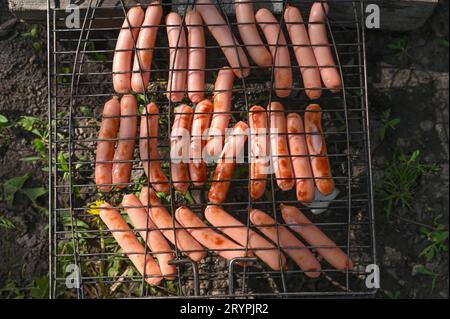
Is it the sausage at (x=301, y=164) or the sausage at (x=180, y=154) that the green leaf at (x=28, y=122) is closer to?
the sausage at (x=180, y=154)

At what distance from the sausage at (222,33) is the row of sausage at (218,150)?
0.23 metres

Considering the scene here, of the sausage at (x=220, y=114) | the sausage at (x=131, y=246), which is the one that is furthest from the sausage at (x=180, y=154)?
the sausage at (x=131, y=246)

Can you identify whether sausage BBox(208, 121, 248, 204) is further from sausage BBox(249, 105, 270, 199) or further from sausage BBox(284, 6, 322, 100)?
sausage BBox(284, 6, 322, 100)

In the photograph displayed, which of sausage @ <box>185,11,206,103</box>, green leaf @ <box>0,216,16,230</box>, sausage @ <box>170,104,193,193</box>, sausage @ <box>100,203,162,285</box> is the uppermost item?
sausage @ <box>185,11,206,103</box>

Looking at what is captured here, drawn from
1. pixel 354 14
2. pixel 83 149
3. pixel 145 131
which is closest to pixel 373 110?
pixel 354 14

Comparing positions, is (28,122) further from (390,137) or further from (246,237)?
(390,137)

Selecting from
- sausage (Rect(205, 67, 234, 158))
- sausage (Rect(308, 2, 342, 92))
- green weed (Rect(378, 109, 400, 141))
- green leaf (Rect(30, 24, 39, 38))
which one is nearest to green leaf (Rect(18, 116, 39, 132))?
green leaf (Rect(30, 24, 39, 38))

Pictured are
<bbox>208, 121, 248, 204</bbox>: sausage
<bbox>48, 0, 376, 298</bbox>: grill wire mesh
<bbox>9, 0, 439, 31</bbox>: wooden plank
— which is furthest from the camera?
<bbox>48, 0, 376, 298</bbox>: grill wire mesh

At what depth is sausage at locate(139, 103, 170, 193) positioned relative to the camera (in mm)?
2717

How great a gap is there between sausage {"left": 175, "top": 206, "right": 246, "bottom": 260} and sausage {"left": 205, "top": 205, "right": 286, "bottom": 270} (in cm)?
4

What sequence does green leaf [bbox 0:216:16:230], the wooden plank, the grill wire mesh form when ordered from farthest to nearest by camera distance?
green leaf [bbox 0:216:16:230]
the grill wire mesh
the wooden plank

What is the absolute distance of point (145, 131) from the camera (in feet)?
9.04

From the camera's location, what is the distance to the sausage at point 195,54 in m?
2.78

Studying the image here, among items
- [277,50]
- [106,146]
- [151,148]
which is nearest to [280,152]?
[277,50]
